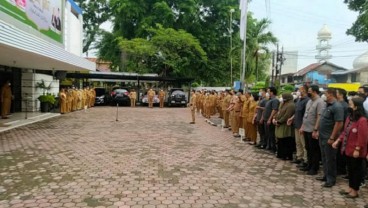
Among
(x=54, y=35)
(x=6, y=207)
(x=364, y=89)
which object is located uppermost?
(x=54, y=35)

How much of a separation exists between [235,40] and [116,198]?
30.6 m

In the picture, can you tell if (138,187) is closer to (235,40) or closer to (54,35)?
(54,35)

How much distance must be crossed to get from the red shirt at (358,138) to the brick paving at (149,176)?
751 millimetres

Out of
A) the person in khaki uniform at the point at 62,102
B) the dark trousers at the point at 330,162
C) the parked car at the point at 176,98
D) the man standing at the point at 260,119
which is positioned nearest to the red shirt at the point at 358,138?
the dark trousers at the point at 330,162

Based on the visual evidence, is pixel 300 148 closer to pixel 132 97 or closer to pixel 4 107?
pixel 4 107

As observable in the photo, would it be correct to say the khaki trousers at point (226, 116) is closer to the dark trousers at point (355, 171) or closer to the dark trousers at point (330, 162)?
the dark trousers at point (330, 162)

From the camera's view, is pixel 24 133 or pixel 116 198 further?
pixel 24 133

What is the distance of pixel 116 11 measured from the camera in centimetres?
3319

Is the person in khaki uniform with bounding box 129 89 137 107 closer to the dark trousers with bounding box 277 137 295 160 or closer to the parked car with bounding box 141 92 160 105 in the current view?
the parked car with bounding box 141 92 160 105

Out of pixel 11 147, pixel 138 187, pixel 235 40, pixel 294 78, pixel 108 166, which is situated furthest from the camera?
pixel 294 78

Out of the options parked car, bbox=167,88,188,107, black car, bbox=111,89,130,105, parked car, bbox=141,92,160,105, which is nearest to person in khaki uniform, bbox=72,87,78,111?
black car, bbox=111,89,130,105

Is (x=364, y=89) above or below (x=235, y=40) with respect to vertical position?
below

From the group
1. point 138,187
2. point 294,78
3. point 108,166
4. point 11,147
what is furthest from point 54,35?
point 294,78

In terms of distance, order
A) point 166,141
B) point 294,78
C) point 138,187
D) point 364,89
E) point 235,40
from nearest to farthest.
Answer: point 138,187, point 364,89, point 166,141, point 235,40, point 294,78
